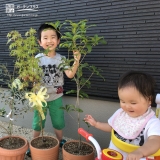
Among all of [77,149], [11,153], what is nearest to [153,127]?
[77,149]

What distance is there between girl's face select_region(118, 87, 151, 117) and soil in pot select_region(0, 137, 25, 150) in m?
1.34

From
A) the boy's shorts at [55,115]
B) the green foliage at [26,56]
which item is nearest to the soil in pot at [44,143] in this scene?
the boy's shorts at [55,115]

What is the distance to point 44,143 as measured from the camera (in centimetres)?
245

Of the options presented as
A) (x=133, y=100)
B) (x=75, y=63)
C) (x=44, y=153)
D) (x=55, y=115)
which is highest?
(x=75, y=63)

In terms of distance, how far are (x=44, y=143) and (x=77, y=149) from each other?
1.32 feet

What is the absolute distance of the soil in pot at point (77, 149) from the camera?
224cm

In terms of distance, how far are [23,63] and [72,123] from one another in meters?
1.28

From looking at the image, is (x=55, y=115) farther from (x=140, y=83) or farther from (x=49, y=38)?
(x=140, y=83)

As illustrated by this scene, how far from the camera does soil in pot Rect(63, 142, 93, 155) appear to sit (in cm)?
224

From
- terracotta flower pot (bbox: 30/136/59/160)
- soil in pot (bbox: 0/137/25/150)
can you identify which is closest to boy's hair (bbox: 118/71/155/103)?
terracotta flower pot (bbox: 30/136/59/160)

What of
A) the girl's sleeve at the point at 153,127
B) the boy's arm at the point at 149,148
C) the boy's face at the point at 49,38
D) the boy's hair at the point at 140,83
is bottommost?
the boy's arm at the point at 149,148

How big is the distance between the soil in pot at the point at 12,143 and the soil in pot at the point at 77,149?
51 cm

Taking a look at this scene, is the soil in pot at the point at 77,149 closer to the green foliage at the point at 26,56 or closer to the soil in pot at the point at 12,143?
the soil in pot at the point at 12,143

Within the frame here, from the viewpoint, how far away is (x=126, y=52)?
247 cm
